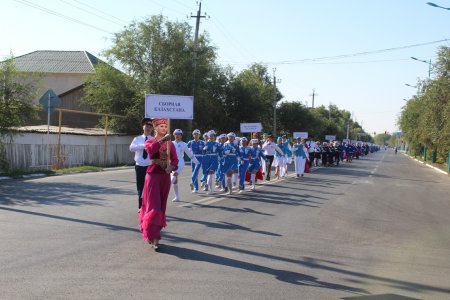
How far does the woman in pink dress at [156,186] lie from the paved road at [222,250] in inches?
12.7

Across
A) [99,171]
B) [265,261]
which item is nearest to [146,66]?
[99,171]

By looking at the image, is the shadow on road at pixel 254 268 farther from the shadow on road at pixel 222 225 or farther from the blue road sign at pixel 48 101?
the blue road sign at pixel 48 101

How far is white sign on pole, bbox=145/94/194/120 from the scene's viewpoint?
859 inches

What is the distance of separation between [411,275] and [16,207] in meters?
8.32

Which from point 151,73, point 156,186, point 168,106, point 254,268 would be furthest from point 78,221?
point 151,73

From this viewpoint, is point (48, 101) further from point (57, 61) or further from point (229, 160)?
point (57, 61)

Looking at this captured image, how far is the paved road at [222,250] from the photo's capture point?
6.04 meters

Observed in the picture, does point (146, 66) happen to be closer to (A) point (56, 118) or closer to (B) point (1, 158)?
(A) point (56, 118)

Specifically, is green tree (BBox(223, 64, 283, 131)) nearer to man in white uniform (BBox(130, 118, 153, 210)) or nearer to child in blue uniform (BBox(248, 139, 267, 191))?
child in blue uniform (BBox(248, 139, 267, 191))

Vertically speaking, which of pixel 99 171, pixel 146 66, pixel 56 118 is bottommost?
pixel 99 171

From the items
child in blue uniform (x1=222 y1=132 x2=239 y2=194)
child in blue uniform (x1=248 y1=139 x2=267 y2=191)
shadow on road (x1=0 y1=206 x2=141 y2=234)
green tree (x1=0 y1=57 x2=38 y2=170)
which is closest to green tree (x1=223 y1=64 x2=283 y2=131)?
green tree (x1=0 y1=57 x2=38 y2=170)

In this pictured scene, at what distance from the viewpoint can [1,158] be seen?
66.3 feet

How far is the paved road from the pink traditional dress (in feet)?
1.09

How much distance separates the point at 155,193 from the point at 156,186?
113mm
